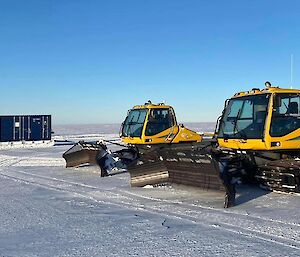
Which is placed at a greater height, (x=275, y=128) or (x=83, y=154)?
(x=275, y=128)

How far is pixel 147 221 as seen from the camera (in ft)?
19.9

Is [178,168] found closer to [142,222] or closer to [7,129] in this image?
[142,222]

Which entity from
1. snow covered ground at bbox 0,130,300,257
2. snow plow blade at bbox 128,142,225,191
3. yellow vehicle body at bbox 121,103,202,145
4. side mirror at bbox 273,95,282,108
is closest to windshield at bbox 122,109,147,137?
yellow vehicle body at bbox 121,103,202,145

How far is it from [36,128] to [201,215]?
22.8 m

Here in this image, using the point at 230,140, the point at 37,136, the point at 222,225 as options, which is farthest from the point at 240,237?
the point at 37,136

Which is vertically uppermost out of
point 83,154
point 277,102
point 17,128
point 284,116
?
point 277,102

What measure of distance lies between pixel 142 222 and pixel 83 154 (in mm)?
7388

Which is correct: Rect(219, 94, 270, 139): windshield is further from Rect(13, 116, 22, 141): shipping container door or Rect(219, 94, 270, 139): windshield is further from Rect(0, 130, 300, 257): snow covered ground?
Rect(13, 116, 22, 141): shipping container door

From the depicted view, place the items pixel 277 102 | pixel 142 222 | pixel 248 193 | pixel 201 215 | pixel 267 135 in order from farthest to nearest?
pixel 248 193 < pixel 277 102 < pixel 267 135 < pixel 201 215 < pixel 142 222

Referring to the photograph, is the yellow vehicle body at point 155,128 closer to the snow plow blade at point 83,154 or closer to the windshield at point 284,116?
the snow plow blade at point 83,154

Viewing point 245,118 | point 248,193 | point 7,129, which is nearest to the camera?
point 248,193

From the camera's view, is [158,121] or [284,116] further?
[158,121]

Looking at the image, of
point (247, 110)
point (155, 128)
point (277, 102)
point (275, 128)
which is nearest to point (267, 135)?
point (275, 128)

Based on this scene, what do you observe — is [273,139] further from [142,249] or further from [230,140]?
[142,249]
